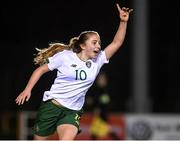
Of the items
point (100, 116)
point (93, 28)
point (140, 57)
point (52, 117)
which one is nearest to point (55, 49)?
point (52, 117)

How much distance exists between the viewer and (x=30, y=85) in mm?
7922

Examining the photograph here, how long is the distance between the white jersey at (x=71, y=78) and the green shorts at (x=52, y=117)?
6 cm

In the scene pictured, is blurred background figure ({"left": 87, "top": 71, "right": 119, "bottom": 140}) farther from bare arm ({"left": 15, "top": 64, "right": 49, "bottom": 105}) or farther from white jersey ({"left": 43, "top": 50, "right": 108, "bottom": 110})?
bare arm ({"left": 15, "top": 64, "right": 49, "bottom": 105})

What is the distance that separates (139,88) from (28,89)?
12915mm

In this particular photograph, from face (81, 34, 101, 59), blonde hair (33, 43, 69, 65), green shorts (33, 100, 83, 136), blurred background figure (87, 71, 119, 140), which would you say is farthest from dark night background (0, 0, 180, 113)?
face (81, 34, 101, 59)

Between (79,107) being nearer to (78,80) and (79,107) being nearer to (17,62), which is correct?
(78,80)

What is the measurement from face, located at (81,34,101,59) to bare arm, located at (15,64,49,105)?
45 centimetres

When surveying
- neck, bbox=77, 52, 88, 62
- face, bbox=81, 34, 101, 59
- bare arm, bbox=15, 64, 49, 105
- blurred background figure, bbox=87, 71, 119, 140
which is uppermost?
face, bbox=81, 34, 101, 59

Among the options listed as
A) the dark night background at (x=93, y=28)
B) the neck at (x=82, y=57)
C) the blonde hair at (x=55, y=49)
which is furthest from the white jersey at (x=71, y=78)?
the dark night background at (x=93, y=28)

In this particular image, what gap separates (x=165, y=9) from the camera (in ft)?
84.1

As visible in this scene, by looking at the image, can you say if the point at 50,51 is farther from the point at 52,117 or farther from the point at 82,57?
the point at 52,117

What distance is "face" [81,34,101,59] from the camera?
8.11m

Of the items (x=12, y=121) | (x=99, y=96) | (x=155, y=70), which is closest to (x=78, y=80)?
(x=99, y=96)

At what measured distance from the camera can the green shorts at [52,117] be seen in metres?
8.09
